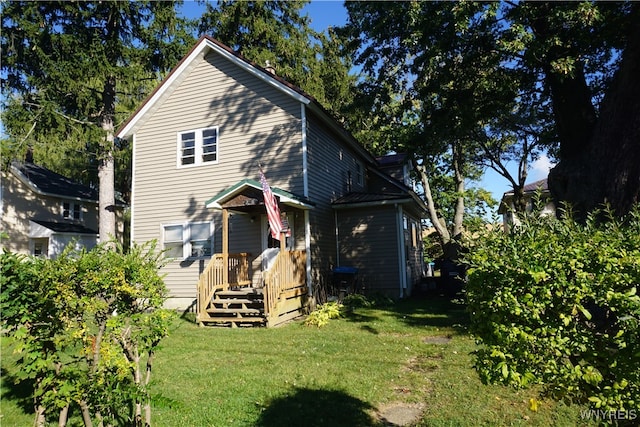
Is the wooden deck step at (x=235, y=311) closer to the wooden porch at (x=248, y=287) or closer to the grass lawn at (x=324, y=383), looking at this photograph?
the wooden porch at (x=248, y=287)

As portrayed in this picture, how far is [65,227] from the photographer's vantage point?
80.9 feet

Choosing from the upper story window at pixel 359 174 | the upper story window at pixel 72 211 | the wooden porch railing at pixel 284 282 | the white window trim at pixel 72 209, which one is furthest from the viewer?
the upper story window at pixel 72 211

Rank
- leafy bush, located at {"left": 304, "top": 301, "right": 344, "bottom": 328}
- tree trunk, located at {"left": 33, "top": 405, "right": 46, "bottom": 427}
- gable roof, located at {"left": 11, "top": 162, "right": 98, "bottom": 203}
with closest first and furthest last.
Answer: tree trunk, located at {"left": 33, "top": 405, "right": 46, "bottom": 427}
leafy bush, located at {"left": 304, "top": 301, "right": 344, "bottom": 328}
gable roof, located at {"left": 11, "top": 162, "right": 98, "bottom": 203}

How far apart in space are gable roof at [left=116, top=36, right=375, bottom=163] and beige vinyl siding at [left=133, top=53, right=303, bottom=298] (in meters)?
0.19

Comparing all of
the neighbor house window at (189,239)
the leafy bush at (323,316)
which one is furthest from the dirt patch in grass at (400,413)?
the neighbor house window at (189,239)

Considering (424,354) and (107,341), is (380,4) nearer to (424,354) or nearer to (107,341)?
(424,354)

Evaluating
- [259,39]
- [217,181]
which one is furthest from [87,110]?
[259,39]

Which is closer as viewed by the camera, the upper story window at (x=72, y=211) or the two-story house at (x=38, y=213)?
the two-story house at (x=38, y=213)

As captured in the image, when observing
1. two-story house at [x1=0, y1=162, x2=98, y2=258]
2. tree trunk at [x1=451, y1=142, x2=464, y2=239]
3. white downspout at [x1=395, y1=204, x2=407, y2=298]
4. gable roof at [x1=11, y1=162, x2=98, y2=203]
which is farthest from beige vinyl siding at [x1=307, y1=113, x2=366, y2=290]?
gable roof at [x1=11, y1=162, x2=98, y2=203]

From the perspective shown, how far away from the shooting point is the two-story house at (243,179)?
12328 millimetres

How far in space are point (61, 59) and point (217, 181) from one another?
8.37 metres

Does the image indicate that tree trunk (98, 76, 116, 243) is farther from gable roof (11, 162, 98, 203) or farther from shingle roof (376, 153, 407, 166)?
shingle roof (376, 153, 407, 166)

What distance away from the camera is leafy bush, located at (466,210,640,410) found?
2342 mm

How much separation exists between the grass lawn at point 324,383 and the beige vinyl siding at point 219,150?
5040mm
